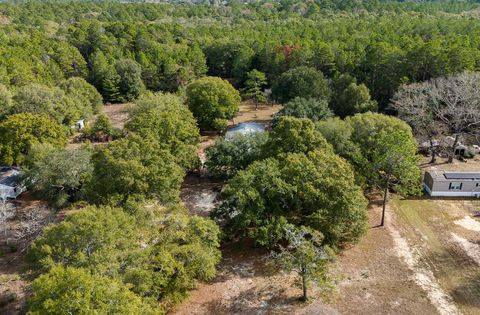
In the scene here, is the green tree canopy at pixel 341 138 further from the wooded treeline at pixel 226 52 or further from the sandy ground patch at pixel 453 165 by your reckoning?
the wooded treeline at pixel 226 52

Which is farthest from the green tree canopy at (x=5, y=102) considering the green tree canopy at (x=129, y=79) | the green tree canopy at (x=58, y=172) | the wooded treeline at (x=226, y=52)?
the green tree canopy at (x=129, y=79)

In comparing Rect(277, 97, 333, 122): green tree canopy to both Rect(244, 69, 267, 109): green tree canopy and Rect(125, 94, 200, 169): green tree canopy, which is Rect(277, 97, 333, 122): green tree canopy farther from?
Rect(244, 69, 267, 109): green tree canopy

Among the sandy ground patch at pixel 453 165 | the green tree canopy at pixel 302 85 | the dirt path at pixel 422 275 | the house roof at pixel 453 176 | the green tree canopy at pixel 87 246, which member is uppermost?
the green tree canopy at pixel 302 85

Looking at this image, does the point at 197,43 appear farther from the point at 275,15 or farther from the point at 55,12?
the point at 55,12

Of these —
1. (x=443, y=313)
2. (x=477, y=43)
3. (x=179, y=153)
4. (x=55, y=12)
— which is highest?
(x=55, y=12)

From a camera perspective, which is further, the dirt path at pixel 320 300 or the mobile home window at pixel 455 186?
the mobile home window at pixel 455 186

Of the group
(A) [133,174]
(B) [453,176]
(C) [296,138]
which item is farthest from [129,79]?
(B) [453,176]

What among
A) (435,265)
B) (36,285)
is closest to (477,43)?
(435,265)
